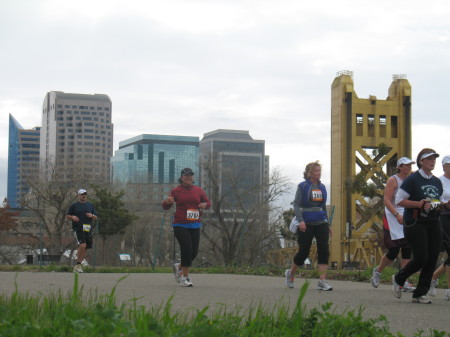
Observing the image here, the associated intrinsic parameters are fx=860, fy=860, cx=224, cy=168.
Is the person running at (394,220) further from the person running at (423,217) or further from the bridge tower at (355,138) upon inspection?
the bridge tower at (355,138)

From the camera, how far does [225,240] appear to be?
195ft

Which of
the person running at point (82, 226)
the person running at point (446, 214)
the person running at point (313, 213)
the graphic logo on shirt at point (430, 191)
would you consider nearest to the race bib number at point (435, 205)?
the graphic logo on shirt at point (430, 191)

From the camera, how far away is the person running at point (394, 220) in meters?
10.8

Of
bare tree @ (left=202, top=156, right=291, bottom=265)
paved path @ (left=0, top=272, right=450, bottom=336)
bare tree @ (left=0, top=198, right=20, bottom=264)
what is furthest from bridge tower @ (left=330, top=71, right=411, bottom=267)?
paved path @ (left=0, top=272, right=450, bottom=336)

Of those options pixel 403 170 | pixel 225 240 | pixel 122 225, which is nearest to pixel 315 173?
pixel 403 170

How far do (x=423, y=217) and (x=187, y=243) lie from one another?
403 cm

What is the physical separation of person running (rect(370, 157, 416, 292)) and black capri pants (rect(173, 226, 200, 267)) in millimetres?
2617

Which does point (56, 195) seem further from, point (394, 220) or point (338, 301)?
point (338, 301)

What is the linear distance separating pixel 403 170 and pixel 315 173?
4.64ft

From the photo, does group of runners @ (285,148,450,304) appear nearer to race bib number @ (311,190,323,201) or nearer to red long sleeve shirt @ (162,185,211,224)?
race bib number @ (311,190,323,201)

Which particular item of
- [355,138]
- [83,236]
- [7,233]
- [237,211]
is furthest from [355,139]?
[83,236]

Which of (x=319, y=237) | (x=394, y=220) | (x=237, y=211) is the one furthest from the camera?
(x=237, y=211)

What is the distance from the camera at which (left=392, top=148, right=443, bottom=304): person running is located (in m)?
9.41

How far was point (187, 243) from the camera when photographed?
40.5 ft
